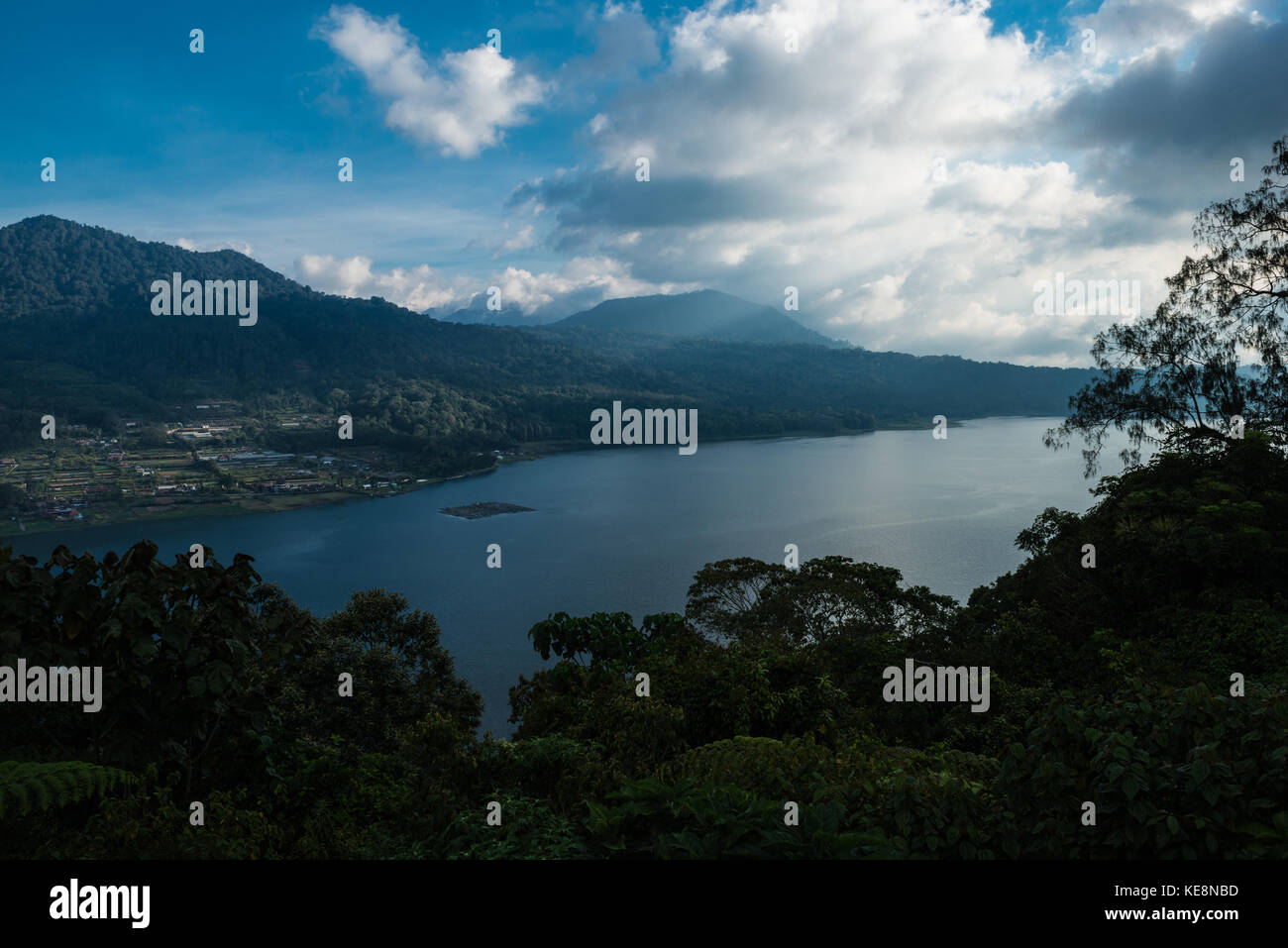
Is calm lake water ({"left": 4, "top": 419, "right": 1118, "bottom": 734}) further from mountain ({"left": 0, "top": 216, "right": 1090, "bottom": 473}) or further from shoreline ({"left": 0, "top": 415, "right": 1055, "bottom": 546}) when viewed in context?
mountain ({"left": 0, "top": 216, "right": 1090, "bottom": 473})

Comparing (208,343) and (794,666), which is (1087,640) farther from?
(208,343)

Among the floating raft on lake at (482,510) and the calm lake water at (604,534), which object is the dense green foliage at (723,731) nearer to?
the calm lake water at (604,534)

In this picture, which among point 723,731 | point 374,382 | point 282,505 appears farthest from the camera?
point 374,382

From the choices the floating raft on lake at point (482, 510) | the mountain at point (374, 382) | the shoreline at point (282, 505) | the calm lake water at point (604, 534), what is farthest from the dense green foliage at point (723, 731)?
the mountain at point (374, 382)

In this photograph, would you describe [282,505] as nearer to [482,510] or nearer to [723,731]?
[482,510]

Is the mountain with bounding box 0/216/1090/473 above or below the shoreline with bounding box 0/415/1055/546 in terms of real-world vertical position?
above

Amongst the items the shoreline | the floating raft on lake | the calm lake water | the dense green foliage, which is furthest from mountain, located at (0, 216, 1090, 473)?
the dense green foliage

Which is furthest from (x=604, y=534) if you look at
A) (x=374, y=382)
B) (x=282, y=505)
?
(x=374, y=382)
